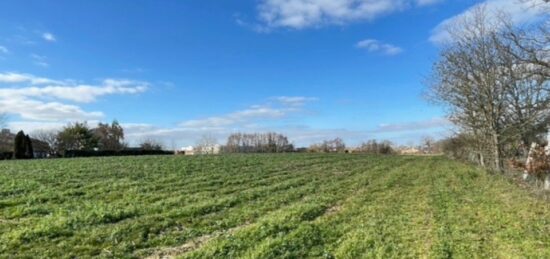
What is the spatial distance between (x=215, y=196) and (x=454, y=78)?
2478 centimetres

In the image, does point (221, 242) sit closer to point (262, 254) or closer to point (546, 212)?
point (262, 254)

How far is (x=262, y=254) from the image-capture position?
7.98 meters

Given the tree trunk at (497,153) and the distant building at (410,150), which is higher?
the distant building at (410,150)

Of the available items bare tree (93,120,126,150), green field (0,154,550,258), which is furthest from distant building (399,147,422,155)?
green field (0,154,550,258)

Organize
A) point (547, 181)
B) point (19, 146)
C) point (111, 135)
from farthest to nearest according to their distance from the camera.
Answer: point (111, 135) < point (19, 146) < point (547, 181)

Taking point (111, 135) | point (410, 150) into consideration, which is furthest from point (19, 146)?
point (410, 150)

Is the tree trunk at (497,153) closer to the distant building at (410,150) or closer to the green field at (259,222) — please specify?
the green field at (259,222)

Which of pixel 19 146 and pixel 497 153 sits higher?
pixel 19 146

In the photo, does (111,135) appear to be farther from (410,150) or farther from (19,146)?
(410,150)

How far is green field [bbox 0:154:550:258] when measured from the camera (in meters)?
8.37

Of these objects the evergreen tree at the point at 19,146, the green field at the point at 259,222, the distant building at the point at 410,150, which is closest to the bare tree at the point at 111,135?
the evergreen tree at the point at 19,146

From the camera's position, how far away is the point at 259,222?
10.9 m

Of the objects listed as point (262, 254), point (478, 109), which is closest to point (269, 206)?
point (262, 254)

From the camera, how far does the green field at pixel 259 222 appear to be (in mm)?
8367
